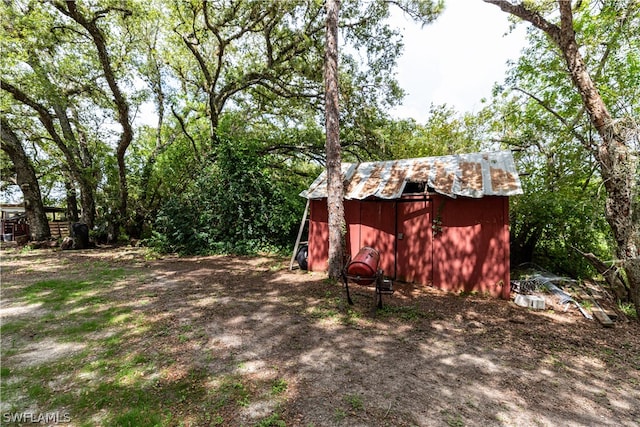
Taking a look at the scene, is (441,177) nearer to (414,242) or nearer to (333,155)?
(414,242)

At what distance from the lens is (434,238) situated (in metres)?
6.80

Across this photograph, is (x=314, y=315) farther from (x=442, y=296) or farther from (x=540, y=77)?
(x=540, y=77)

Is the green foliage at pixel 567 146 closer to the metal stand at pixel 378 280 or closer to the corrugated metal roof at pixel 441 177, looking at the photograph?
the corrugated metal roof at pixel 441 177

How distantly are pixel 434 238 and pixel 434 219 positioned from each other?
1.51 feet

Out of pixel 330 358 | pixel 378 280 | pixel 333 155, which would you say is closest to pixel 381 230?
pixel 333 155

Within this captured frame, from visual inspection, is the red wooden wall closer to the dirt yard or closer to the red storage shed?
the red storage shed

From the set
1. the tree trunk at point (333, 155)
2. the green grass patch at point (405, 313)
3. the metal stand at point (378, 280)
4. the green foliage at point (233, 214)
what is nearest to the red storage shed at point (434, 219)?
the tree trunk at point (333, 155)

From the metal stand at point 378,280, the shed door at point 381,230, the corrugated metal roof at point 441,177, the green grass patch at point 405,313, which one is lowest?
→ the green grass patch at point 405,313

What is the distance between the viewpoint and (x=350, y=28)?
10250 mm

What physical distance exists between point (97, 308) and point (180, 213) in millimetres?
6615

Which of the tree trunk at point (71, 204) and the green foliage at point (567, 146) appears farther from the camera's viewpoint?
the tree trunk at point (71, 204)

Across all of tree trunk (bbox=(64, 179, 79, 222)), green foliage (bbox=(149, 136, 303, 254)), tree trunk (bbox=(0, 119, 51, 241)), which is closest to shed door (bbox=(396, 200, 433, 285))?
green foliage (bbox=(149, 136, 303, 254))

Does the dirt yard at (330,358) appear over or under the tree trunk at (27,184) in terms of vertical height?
under

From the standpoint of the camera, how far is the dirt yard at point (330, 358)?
2.57m
